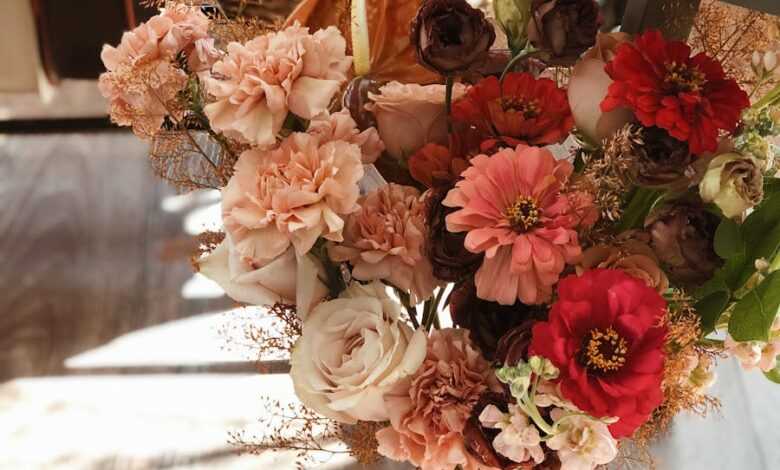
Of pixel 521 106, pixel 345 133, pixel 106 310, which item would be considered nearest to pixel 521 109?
pixel 521 106

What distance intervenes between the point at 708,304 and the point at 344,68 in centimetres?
25

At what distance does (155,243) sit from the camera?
1.46m

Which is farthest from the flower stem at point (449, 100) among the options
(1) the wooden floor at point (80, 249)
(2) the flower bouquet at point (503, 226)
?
(1) the wooden floor at point (80, 249)

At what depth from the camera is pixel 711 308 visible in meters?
0.49

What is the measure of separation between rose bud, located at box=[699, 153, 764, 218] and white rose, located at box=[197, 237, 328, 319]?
0.72ft

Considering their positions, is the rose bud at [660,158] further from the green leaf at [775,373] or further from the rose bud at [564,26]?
the green leaf at [775,373]

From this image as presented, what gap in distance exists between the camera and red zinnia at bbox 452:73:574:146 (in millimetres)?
492

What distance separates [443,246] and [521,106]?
0.10 metres

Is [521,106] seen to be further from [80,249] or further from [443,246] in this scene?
[80,249]

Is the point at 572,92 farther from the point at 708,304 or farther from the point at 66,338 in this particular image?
the point at 66,338

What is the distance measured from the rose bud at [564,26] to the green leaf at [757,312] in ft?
0.54

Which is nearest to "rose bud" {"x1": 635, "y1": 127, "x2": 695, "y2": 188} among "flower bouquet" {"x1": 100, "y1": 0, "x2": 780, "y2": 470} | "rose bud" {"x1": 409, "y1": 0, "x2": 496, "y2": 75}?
"flower bouquet" {"x1": 100, "y1": 0, "x2": 780, "y2": 470}

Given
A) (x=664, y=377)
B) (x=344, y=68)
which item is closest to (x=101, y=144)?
(x=344, y=68)

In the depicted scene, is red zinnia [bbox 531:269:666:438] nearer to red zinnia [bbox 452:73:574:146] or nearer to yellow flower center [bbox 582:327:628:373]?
yellow flower center [bbox 582:327:628:373]
